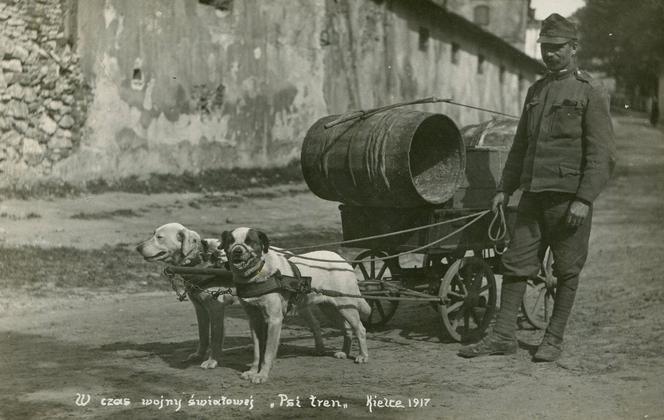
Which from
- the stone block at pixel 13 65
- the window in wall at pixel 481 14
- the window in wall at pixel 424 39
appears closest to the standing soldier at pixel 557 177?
the stone block at pixel 13 65

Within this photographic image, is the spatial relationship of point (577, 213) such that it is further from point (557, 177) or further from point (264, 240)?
point (264, 240)

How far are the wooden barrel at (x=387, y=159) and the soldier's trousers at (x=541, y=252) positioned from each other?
78 centimetres

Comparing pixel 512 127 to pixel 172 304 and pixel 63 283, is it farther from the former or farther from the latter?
pixel 63 283

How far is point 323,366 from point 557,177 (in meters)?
2.11

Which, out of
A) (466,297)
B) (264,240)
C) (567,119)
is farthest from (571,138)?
(264,240)

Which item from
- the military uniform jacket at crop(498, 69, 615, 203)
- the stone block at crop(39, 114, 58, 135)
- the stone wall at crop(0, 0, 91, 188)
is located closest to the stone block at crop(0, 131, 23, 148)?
the stone wall at crop(0, 0, 91, 188)

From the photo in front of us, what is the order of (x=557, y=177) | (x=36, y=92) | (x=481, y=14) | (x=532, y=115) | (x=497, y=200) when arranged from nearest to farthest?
1. (x=557, y=177)
2. (x=532, y=115)
3. (x=497, y=200)
4. (x=36, y=92)
5. (x=481, y=14)

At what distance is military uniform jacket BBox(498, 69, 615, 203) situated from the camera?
20.1 ft

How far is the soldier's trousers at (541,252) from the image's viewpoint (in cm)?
629

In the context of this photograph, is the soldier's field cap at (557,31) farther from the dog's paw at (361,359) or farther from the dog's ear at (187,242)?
the dog's ear at (187,242)

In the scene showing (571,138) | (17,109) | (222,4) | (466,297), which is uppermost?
(222,4)

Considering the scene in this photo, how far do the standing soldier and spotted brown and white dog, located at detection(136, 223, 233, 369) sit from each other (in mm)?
1806

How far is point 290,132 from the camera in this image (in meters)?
19.5

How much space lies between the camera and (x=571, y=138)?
6.24 m
